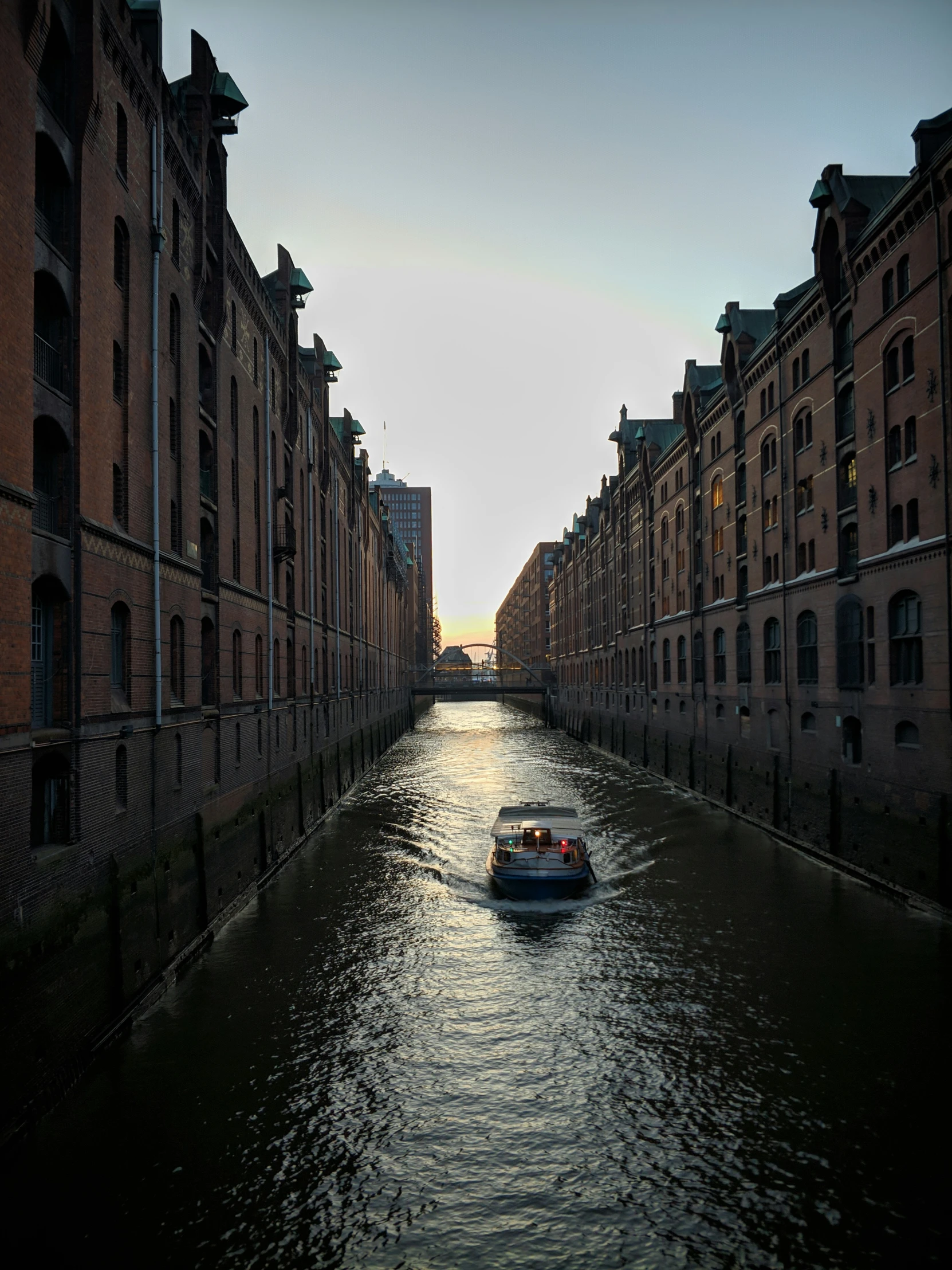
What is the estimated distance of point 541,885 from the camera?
21609 millimetres

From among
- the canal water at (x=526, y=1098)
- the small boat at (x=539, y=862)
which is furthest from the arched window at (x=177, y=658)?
the small boat at (x=539, y=862)

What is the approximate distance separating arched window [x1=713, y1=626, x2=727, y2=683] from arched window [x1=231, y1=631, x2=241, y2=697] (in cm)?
2254

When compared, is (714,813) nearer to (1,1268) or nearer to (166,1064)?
(166,1064)

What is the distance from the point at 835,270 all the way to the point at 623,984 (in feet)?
74.4

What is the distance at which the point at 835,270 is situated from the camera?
87.7 feet

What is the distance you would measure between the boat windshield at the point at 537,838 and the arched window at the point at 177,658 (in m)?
9.38

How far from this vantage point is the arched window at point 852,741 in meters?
25.0

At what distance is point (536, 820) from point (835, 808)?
871cm

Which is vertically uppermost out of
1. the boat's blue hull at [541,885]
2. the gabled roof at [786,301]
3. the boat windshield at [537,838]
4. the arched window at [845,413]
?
the gabled roof at [786,301]

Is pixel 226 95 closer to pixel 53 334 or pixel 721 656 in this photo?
pixel 53 334

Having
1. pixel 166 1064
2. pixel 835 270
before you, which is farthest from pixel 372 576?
pixel 166 1064

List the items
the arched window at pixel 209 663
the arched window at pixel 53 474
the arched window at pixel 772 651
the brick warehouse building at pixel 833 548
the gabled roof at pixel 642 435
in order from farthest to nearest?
the gabled roof at pixel 642 435
the arched window at pixel 772 651
the arched window at pixel 209 663
the brick warehouse building at pixel 833 548
the arched window at pixel 53 474

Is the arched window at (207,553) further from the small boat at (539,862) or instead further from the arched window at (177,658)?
the small boat at (539,862)

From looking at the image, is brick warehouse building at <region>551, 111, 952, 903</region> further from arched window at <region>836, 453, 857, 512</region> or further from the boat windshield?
the boat windshield
